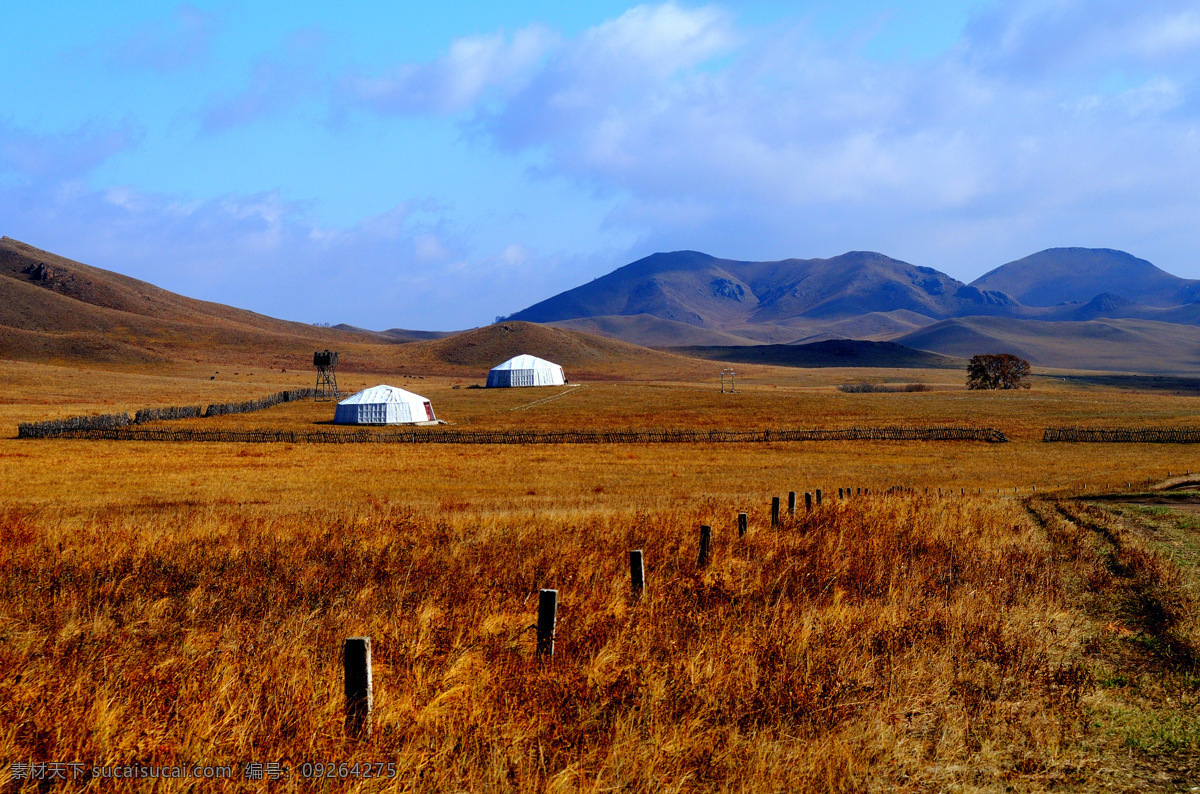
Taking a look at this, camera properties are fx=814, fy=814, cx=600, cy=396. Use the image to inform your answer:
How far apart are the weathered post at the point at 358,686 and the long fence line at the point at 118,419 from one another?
61.9m

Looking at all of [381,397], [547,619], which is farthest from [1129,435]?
[547,619]

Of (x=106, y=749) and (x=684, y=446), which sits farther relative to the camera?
(x=684, y=446)

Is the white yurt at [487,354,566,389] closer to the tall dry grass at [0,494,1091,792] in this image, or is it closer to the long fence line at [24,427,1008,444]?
the long fence line at [24,427,1008,444]

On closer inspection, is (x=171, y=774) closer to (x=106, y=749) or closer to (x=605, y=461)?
(x=106, y=749)

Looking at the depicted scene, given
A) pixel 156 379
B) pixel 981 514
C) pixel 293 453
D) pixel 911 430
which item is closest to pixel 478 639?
pixel 981 514

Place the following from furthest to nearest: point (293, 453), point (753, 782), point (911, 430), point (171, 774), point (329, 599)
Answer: point (911, 430), point (293, 453), point (329, 599), point (753, 782), point (171, 774)

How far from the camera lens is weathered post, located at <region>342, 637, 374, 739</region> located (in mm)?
5574

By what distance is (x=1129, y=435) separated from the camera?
55719mm

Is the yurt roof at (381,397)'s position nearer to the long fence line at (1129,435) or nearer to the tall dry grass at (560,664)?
the long fence line at (1129,435)

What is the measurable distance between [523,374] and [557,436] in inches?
2467

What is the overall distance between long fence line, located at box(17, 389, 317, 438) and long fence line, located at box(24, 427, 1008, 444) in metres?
0.41

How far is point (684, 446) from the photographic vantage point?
53906 millimetres

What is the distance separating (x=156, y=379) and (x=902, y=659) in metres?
138

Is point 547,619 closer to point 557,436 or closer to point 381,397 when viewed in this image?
point 557,436
